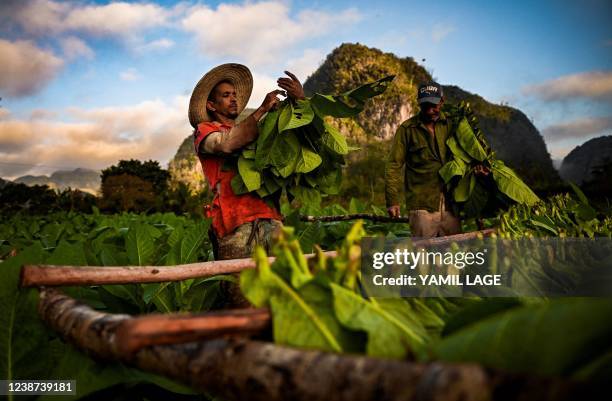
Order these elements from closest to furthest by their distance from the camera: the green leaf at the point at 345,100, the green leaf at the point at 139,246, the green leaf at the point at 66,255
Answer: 1. the green leaf at the point at 66,255
2. the green leaf at the point at 139,246
3. the green leaf at the point at 345,100

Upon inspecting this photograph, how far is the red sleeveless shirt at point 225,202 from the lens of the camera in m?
2.95

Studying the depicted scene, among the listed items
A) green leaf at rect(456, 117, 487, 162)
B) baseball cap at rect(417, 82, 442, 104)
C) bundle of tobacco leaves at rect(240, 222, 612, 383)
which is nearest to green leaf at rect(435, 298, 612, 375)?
bundle of tobacco leaves at rect(240, 222, 612, 383)

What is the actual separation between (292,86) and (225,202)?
3.27 feet

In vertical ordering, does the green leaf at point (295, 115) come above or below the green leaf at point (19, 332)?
above

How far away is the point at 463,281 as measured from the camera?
A: 2.98ft

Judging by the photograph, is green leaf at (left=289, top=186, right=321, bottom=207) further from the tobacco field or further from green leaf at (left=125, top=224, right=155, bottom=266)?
the tobacco field

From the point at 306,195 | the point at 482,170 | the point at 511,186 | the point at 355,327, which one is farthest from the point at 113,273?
the point at 482,170

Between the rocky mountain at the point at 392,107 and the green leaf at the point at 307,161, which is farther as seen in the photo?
the rocky mountain at the point at 392,107

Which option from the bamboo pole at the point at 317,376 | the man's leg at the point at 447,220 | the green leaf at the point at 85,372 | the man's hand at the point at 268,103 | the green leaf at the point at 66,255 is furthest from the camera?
the man's leg at the point at 447,220

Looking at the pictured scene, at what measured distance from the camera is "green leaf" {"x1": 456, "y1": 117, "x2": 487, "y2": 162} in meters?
3.34

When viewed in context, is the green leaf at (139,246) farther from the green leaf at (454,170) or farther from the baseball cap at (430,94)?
the baseball cap at (430,94)

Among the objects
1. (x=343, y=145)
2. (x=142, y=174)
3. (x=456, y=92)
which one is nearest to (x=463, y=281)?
(x=343, y=145)

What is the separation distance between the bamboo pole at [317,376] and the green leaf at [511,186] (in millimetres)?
2518

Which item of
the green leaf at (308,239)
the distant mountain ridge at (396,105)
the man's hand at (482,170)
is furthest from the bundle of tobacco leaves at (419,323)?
the distant mountain ridge at (396,105)
